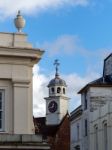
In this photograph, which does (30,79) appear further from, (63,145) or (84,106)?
(63,145)

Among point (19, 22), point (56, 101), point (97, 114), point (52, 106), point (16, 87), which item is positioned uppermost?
point (56, 101)

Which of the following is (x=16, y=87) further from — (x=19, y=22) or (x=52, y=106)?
(x=52, y=106)

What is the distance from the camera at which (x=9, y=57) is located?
25875mm

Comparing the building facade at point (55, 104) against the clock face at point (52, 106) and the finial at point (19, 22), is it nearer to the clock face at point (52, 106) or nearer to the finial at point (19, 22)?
the clock face at point (52, 106)

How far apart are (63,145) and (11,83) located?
175ft

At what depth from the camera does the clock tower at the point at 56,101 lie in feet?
382

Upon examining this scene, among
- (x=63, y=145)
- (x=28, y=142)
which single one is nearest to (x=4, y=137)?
(x=28, y=142)

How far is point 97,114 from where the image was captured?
5059 cm

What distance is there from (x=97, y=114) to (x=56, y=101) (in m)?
68.8

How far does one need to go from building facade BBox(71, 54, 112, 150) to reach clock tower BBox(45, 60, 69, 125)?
184 ft

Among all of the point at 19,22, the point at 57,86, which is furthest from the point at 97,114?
the point at 57,86

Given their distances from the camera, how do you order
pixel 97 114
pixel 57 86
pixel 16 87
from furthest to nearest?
pixel 57 86 → pixel 97 114 → pixel 16 87

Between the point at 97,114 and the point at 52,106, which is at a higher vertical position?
the point at 52,106

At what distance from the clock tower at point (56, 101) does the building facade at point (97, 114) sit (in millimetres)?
55939
